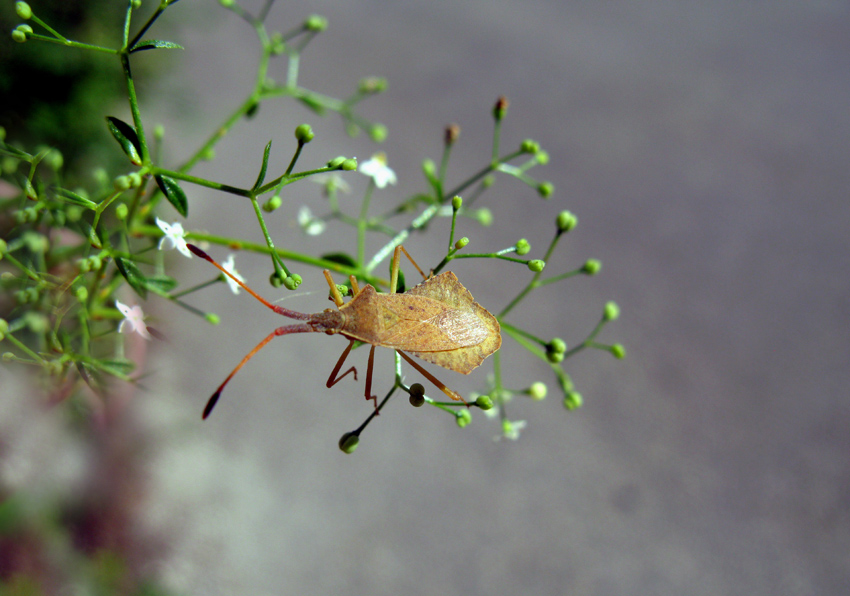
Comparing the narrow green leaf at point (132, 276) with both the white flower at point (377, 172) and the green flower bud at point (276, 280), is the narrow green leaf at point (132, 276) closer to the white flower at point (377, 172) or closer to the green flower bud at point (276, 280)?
the green flower bud at point (276, 280)

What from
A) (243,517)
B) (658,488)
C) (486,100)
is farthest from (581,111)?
(243,517)

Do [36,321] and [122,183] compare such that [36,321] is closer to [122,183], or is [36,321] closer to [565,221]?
[122,183]

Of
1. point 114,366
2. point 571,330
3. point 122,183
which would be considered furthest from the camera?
point 571,330

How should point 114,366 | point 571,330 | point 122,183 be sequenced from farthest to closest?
point 571,330, point 114,366, point 122,183

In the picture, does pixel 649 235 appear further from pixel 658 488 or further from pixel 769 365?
pixel 658 488

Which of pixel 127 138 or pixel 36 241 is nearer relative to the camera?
pixel 127 138

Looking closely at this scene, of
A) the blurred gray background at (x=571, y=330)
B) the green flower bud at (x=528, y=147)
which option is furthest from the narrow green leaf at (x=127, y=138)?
the blurred gray background at (x=571, y=330)

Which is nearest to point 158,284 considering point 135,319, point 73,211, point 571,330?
point 135,319
